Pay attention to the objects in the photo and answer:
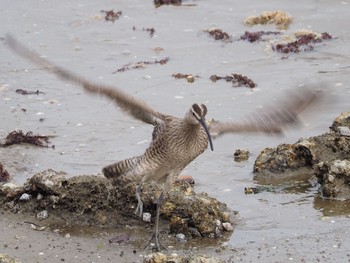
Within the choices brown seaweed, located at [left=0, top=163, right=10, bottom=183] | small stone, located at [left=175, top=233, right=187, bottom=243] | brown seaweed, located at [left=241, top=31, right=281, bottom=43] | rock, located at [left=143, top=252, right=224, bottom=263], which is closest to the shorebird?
small stone, located at [left=175, top=233, right=187, bottom=243]

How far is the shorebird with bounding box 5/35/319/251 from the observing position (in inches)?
351

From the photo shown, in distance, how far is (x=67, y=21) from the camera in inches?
698

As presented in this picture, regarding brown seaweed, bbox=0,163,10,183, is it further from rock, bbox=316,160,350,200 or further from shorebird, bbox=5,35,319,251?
rock, bbox=316,160,350,200

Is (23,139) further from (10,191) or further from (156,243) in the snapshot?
(156,243)

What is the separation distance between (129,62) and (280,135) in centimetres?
640

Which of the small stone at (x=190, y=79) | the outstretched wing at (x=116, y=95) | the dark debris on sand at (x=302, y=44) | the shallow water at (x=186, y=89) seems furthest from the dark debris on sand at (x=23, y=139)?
the dark debris on sand at (x=302, y=44)

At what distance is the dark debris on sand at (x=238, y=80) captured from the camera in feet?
45.0

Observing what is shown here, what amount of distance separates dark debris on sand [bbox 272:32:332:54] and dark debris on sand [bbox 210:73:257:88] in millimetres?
1705

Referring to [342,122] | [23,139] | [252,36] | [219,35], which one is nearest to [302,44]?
[252,36]

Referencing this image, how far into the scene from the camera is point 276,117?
30.3 ft

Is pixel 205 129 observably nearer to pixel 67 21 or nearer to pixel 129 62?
pixel 129 62

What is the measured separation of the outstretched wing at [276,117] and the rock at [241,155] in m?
1.67

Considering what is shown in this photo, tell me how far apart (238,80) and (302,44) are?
2253mm

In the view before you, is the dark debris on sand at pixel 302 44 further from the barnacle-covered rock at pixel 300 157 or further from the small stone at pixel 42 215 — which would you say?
the small stone at pixel 42 215
